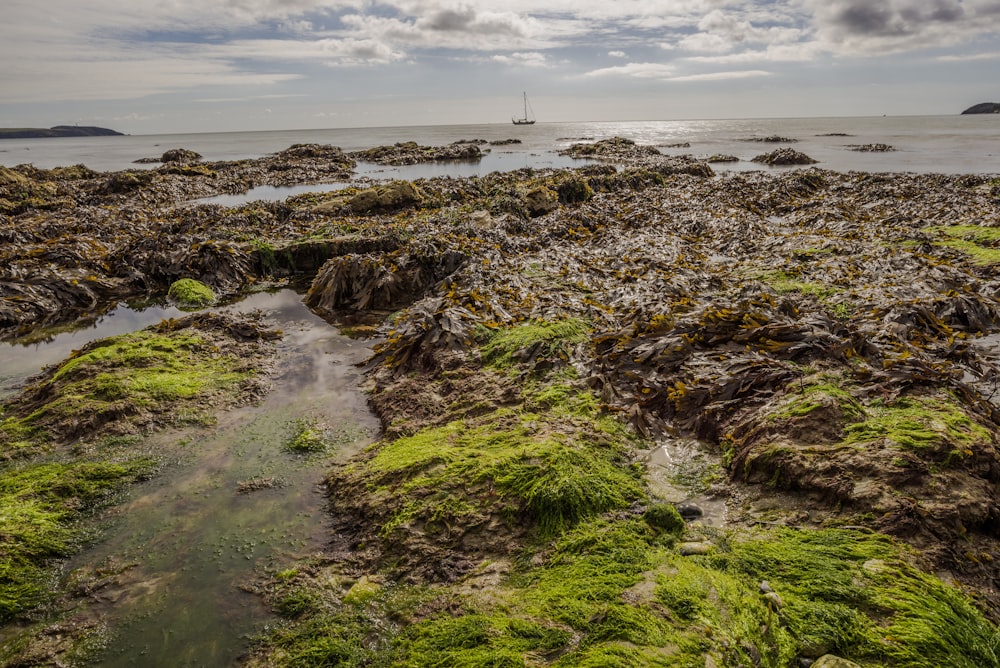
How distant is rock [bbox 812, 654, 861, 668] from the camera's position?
1.90 meters

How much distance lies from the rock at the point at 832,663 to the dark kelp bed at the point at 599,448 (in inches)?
0.5

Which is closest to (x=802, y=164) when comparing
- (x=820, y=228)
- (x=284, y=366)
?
(x=820, y=228)

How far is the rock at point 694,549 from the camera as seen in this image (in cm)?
273

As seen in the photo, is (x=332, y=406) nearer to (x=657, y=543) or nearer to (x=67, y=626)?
(x=67, y=626)

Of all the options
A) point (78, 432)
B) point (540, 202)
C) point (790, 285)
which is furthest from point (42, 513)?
point (540, 202)

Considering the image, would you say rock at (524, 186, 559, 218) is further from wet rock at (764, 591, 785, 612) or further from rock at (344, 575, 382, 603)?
wet rock at (764, 591, 785, 612)

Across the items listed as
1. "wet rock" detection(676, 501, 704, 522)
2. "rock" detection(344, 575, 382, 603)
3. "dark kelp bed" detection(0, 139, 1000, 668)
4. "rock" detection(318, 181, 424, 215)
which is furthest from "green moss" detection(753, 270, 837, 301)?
"rock" detection(318, 181, 424, 215)

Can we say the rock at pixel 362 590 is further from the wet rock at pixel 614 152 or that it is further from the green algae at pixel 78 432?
the wet rock at pixel 614 152

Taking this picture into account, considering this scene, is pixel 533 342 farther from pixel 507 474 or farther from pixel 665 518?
pixel 665 518

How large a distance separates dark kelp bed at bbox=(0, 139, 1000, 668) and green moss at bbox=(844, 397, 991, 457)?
0.02 m

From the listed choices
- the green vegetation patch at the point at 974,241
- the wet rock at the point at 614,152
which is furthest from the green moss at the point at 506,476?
the wet rock at the point at 614,152

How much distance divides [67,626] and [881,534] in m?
4.30

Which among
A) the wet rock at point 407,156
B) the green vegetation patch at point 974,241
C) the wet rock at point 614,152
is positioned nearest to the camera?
the green vegetation patch at point 974,241

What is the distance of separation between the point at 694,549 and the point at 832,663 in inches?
34.3
